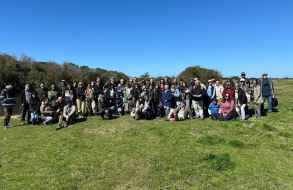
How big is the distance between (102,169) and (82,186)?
127 centimetres

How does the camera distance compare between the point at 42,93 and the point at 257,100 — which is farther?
the point at 42,93

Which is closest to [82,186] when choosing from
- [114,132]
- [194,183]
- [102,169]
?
[102,169]

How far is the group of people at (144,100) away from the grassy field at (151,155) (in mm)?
969

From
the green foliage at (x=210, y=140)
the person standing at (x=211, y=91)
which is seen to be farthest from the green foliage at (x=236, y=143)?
the person standing at (x=211, y=91)

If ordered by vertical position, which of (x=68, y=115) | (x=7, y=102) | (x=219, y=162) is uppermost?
(x=7, y=102)

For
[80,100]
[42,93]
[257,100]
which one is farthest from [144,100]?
[257,100]

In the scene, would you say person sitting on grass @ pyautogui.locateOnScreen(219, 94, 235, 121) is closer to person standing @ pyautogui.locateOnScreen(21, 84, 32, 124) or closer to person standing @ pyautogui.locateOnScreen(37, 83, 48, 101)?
person standing @ pyautogui.locateOnScreen(37, 83, 48, 101)

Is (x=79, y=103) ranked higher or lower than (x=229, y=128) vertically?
higher

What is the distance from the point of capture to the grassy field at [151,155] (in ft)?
28.9

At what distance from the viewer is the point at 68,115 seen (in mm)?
16234

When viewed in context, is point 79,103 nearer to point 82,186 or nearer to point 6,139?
point 6,139

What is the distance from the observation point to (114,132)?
14.1 meters

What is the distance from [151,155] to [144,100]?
6198mm

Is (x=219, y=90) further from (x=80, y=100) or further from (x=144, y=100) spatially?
(x=80, y=100)
